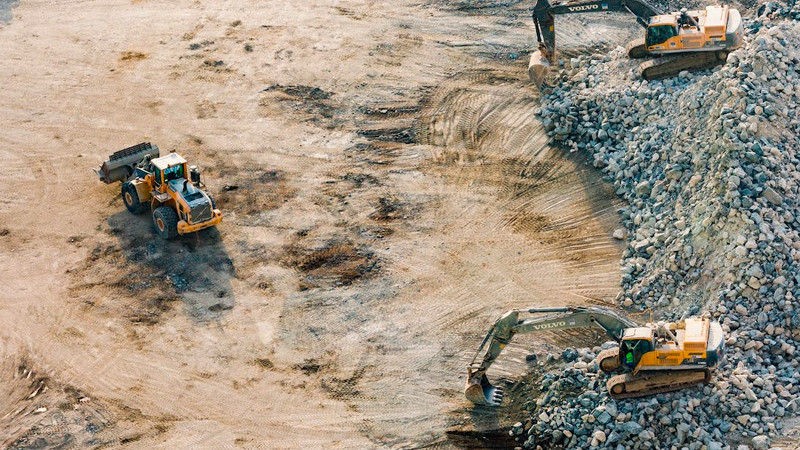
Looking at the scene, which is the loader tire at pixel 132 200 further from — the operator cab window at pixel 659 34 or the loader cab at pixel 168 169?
the operator cab window at pixel 659 34

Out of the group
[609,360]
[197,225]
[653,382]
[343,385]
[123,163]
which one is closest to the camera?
[653,382]

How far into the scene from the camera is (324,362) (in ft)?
68.7

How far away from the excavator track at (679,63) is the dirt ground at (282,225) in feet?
8.76

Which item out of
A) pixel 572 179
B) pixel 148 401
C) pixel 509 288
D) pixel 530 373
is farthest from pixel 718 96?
pixel 148 401

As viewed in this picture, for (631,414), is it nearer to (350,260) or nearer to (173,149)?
(350,260)

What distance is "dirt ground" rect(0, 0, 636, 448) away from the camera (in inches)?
796

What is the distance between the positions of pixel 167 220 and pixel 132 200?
5.34 ft

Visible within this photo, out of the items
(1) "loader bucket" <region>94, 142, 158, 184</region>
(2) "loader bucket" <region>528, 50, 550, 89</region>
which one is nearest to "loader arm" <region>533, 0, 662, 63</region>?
(2) "loader bucket" <region>528, 50, 550, 89</region>

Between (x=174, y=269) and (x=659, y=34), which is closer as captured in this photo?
(x=174, y=269)

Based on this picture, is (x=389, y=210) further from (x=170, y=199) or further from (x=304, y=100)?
(x=304, y=100)

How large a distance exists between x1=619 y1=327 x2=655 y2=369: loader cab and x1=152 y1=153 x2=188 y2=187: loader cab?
11550 millimetres

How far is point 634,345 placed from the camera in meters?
17.9

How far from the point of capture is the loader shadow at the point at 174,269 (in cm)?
2258

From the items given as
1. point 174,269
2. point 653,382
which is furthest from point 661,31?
point 174,269
